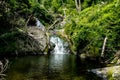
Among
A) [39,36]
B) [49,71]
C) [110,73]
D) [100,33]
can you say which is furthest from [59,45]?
[110,73]

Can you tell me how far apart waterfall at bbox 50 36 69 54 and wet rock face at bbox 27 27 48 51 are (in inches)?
69.5

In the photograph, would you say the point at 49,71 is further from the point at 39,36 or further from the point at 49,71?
the point at 39,36

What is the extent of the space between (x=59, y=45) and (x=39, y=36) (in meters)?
3.48

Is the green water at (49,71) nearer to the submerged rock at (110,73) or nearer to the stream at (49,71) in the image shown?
the stream at (49,71)

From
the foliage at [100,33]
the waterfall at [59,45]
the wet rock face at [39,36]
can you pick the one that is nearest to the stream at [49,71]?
the foliage at [100,33]

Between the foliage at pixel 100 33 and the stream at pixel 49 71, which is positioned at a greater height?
the foliage at pixel 100 33

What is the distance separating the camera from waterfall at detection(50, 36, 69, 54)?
39581mm

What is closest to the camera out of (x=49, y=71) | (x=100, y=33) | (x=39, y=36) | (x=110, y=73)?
(x=110, y=73)

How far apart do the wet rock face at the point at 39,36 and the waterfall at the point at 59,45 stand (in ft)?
5.80

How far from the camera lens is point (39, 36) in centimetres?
3938

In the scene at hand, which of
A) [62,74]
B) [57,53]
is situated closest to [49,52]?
[57,53]

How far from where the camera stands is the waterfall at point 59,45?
3958 centimetres

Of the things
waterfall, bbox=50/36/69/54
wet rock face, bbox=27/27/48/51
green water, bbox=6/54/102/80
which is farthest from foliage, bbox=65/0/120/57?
wet rock face, bbox=27/27/48/51

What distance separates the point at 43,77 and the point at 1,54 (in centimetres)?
1419
